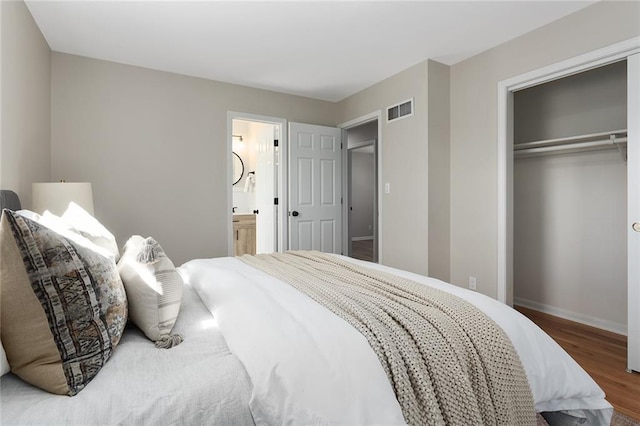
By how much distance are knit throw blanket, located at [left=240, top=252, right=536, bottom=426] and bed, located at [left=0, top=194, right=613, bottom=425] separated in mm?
29

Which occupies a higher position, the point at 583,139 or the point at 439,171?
the point at 583,139

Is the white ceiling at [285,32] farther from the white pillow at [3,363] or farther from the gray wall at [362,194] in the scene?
the gray wall at [362,194]

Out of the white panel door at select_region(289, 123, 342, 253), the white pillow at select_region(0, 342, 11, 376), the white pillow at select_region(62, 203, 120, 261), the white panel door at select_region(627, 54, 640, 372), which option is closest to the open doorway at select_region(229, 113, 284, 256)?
the white panel door at select_region(289, 123, 342, 253)

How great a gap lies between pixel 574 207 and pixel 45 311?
394cm

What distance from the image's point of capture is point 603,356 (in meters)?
2.47

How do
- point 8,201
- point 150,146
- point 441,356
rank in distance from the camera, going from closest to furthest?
point 441,356 → point 8,201 → point 150,146

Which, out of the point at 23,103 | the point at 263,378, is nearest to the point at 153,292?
the point at 263,378

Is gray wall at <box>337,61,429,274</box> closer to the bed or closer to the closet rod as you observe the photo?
the closet rod

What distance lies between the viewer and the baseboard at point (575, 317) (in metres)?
2.92

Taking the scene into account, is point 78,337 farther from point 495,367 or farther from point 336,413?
point 495,367

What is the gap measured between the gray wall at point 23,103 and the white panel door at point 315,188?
2.46 metres

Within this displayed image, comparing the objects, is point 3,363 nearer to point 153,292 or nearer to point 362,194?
point 153,292

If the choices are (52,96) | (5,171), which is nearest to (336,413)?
(5,171)

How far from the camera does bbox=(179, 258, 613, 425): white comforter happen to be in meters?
0.91
